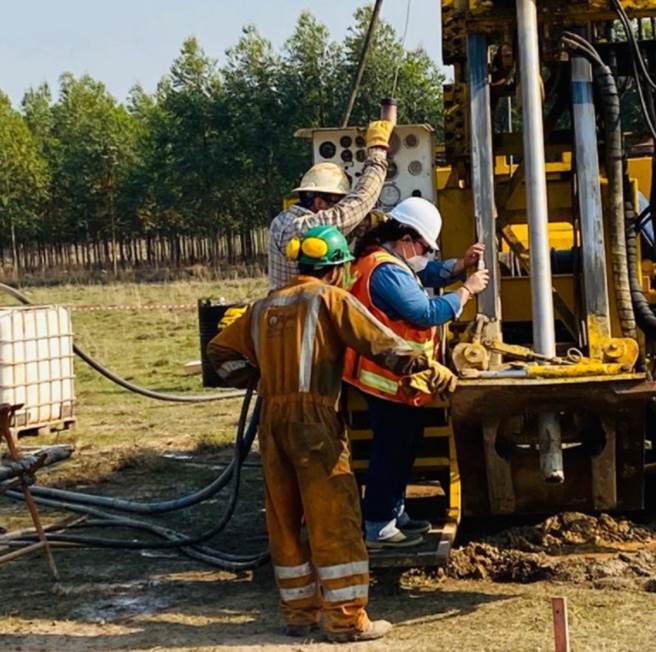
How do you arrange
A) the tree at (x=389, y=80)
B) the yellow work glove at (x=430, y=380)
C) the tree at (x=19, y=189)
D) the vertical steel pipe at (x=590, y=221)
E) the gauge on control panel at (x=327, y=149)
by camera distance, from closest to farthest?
1. the yellow work glove at (x=430, y=380)
2. the vertical steel pipe at (x=590, y=221)
3. the gauge on control panel at (x=327, y=149)
4. the tree at (x=389, y=80)
5. the tree at (x=19, y=189)

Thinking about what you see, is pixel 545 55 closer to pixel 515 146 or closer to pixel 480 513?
pixel 515 146

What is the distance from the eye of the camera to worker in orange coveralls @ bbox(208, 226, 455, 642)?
547 cm

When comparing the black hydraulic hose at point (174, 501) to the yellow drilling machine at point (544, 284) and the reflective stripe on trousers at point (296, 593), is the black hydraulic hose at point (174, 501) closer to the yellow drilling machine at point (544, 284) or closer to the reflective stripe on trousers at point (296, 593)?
Answer: the yellow drilling machine at point (544, 284)

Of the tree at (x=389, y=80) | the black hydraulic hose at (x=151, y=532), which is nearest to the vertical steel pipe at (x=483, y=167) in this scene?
the black hydraulic hose at (x=151, y=532)

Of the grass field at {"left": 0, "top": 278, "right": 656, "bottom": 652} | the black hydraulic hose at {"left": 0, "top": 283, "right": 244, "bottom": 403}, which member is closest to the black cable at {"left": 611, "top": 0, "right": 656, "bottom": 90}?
the grass field at {"left": 0, "top": 278, "right": 656, "bottom": 652}

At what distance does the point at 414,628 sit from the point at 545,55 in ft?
9.38

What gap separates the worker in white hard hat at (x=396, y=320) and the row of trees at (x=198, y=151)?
107 feet

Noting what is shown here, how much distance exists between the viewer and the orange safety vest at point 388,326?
5.94 m

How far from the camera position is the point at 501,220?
6.88 metres

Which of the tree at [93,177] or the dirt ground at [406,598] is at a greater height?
the tree at [93,177]

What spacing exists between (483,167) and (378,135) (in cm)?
64

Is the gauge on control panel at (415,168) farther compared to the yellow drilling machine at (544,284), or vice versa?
the gauge on control panel at (415,168)

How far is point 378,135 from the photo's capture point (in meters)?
6.61

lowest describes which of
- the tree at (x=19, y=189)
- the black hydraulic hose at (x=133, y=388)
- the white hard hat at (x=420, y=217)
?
the black hydraulic hose at (x=133, y=388)
